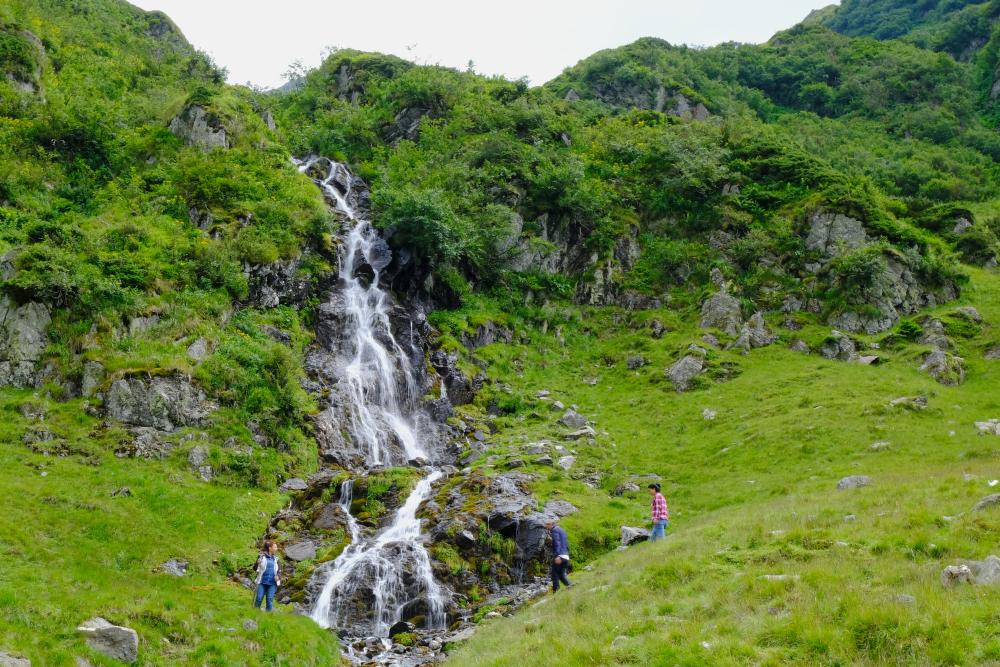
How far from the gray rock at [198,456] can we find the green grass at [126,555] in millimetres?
341

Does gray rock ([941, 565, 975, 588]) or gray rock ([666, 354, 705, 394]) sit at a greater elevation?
gray rock ([941, 565, 975, 588])

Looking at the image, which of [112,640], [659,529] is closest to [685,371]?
[659,529]

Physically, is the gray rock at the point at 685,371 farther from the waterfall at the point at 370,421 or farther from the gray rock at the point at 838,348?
the waterfall at the point at 370,421

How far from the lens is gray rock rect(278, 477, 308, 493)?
2136cm

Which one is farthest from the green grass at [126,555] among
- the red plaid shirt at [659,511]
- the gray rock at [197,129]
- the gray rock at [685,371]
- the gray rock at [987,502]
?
the gray rock at [197,129]

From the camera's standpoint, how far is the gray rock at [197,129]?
36.7 m

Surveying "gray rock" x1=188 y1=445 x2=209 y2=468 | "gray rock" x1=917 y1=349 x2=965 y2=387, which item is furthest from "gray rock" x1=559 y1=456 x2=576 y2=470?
"gray rock" x1=917 y1=349 x2=965 y2=387

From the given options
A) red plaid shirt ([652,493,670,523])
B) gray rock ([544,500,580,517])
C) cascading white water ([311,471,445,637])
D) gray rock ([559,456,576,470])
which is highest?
A: red plaid shirt ([652,493,670,523])

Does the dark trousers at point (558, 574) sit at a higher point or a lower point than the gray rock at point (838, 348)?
lower

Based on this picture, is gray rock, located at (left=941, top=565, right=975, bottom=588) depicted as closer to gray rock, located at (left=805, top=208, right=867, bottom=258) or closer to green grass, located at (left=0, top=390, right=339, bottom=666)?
green grass, located at (left=0, top=390, right=339, bottom=666)

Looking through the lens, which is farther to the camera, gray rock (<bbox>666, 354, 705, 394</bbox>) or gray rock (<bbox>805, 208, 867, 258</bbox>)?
gray rock (<bbox>805, 208, 867, 258</bbox>)

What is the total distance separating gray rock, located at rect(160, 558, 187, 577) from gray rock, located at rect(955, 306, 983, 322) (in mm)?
39081

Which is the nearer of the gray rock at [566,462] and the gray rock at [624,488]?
the gray rock at [624,488]

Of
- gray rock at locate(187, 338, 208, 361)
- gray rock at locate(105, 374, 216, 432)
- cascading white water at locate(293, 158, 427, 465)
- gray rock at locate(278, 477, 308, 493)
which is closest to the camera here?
gray rock at locate(105, 374, 216, 432)
